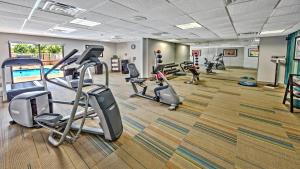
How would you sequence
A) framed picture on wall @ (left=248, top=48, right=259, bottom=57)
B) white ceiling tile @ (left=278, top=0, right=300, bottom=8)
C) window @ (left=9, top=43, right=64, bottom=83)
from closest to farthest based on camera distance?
white ceiling tile @ (left=278, top=0, right=300, bottom=8) < window @ (left=9, top=43, right=64, bottom=83) < framed picture on wall @ (left=248, top=48, right=259, bottom=57)

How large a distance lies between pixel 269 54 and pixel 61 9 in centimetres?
870

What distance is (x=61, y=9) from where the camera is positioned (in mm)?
3205

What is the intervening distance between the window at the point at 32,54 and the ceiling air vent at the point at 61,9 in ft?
15.5

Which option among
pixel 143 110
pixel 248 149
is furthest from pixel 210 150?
pixel 143 110

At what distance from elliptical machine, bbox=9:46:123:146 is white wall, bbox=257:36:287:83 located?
26.1 ft

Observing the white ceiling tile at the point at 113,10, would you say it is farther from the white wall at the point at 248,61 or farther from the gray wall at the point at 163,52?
the white wall at the point at 248,61

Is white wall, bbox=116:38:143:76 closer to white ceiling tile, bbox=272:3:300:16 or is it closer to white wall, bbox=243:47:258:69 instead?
white ceiling tile, bbox=272:3:300:16

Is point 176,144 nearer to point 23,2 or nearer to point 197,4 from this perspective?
point 197,4

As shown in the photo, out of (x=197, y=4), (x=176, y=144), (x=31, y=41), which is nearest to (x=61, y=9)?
(x=197, y=4)

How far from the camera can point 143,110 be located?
3699 mm

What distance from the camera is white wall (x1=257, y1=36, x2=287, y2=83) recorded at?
681 cm

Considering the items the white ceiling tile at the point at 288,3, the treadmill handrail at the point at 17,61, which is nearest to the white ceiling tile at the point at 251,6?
the white ceiling tile at the point at 288,3

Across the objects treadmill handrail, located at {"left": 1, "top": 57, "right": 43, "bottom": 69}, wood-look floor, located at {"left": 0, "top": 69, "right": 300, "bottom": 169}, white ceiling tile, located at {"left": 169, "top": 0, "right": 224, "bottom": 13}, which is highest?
white ceiling tile, located at {"left": 169, "top": 0, "right": 224, "bottom": 13}

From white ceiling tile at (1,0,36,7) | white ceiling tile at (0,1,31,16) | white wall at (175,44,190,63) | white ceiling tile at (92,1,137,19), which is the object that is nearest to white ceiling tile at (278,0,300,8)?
white ceiling tile at (92,1,137,19)
